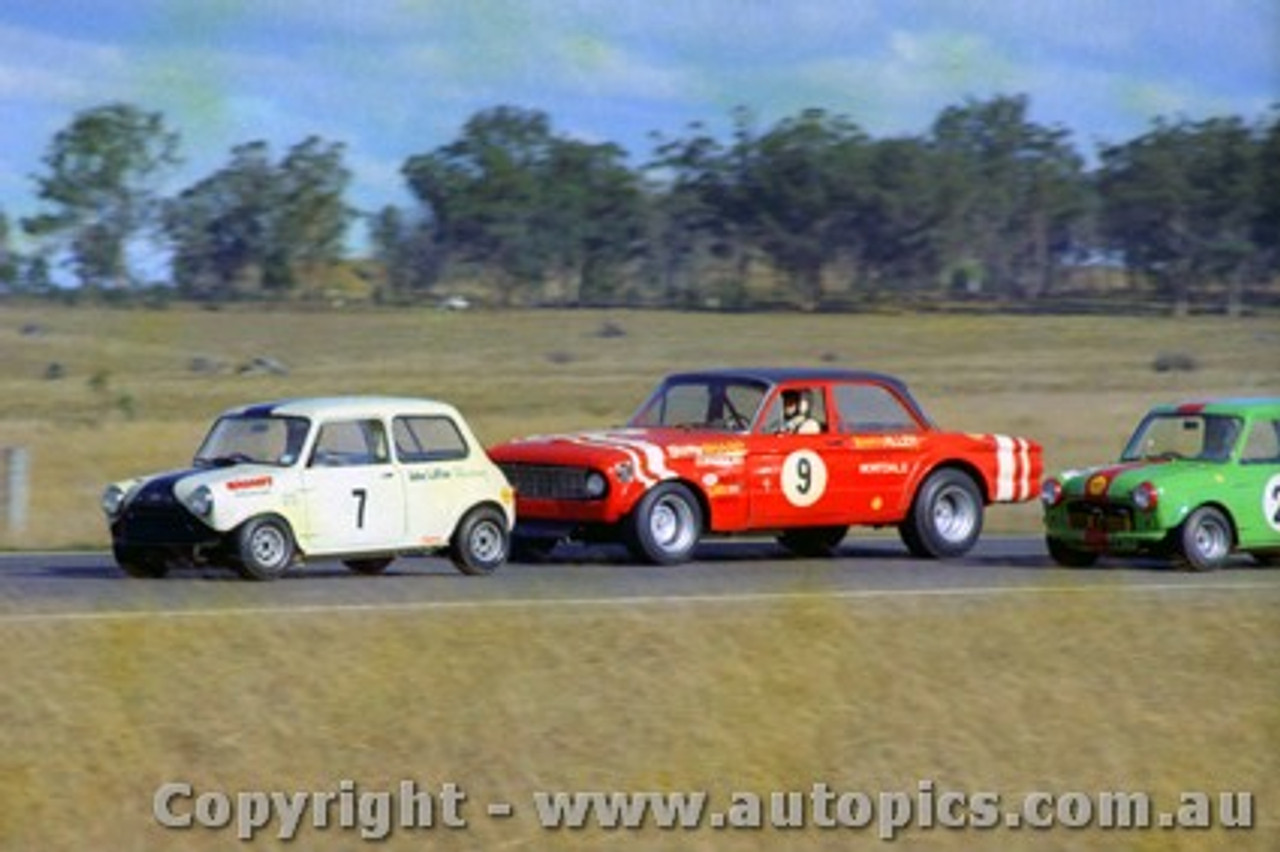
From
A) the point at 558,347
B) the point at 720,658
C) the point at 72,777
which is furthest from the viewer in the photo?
the point at 558,347

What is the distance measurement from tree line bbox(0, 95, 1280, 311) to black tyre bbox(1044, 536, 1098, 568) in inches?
1021

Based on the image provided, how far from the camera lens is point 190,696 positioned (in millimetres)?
13422

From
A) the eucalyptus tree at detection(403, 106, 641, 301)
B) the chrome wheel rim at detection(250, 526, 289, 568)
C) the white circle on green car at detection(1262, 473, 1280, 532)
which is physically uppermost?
the eucalyptus tree at detection(403, 106, 641, 301)

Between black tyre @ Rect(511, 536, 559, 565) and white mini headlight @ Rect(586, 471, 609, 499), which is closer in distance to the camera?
white mini headlight @ Rect(586, 471, 609, 499)

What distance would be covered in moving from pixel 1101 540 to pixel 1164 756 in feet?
23.9

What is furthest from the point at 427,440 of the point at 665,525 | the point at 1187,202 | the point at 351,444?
the point at 1187,202

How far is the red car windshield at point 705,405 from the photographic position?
71.1 ft

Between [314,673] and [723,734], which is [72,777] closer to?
[314,673]

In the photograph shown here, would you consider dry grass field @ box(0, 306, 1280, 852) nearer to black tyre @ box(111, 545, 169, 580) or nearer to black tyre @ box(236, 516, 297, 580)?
black tyre @ box(236, 516, 297, 580)

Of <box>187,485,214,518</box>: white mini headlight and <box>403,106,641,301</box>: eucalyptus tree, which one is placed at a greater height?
<box>403,106,641,301</box>: eucalyptus tree

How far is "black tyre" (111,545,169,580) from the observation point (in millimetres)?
18781

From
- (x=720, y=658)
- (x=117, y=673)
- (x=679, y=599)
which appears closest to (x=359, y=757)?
(x=117, y=673)

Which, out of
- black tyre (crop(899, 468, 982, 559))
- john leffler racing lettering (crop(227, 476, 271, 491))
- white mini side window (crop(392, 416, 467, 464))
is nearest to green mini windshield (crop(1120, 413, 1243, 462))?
black tyre (crop(899, 468, 982, 559))

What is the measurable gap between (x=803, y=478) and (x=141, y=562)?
5692 mm
